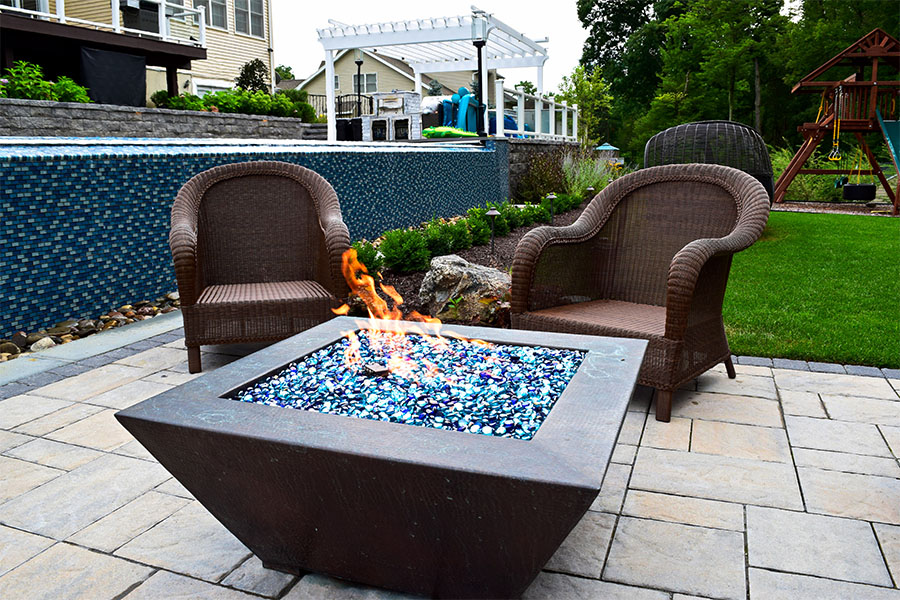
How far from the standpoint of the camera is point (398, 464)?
1398 mm

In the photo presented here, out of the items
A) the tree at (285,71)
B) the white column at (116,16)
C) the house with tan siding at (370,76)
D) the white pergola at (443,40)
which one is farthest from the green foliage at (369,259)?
the tree at (285,71)

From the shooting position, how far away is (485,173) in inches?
422

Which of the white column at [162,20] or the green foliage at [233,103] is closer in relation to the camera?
the green foliage at [233,103]

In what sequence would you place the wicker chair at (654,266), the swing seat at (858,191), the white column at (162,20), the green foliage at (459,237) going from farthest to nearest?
the white column at (162,20) < the swing seat at (858,191) < the green foliage at (459,237) < the wicker chair at (654,266)

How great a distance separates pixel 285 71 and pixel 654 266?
37.4 meters

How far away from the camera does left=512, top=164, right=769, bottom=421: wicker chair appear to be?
284 centimetres

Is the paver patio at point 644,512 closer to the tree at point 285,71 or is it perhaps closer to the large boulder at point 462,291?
the large boulder at point 462,291

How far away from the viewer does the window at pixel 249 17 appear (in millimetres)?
17188

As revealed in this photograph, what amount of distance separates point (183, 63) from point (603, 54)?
2460 cm

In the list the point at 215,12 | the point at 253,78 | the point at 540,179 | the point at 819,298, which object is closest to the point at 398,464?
the point at 819,298

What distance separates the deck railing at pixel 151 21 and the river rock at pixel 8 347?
960 centimetres

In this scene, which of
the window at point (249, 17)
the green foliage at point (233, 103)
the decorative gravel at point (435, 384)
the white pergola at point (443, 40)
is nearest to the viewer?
the decorative gravel at point (435, 384)

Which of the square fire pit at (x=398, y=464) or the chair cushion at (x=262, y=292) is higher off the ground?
the chair cushion at (x=262, y=292)

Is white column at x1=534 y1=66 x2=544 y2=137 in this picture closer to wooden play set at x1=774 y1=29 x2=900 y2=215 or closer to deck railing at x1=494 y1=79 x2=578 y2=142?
deck railing at x1=494 y1=79 x2=578 y2=142
